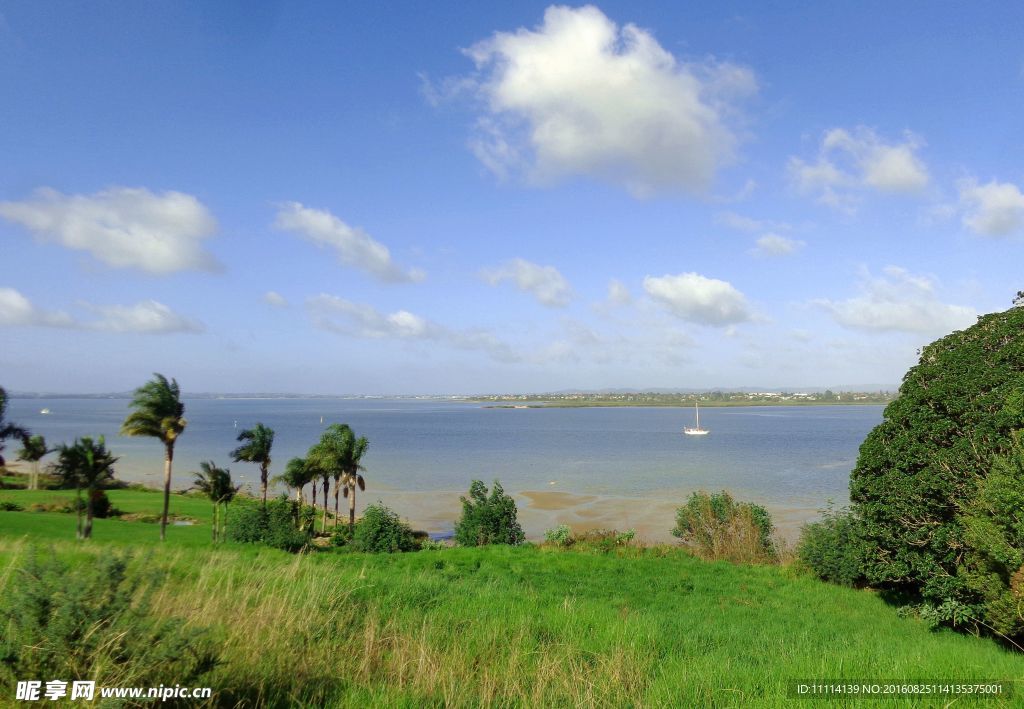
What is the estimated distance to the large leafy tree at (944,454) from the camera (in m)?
11.7

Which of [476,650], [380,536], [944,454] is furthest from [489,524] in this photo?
[476,650]

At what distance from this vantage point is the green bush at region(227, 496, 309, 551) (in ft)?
97.2

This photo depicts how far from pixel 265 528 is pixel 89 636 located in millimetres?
28420

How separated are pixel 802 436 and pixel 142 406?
110m

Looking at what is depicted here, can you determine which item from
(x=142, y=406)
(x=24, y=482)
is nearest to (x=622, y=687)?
(x=142, y=406)

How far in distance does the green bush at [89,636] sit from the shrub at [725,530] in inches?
1023

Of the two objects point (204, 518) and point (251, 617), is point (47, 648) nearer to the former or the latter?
point (251, 617)

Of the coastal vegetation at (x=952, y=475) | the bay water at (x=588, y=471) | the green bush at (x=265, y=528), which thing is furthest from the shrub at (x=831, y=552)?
the green bush at (x=265, y=528)

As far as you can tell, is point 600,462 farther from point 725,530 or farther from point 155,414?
point 155,414

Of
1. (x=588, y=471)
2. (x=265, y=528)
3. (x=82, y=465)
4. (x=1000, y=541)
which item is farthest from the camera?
(x=588, y=471)

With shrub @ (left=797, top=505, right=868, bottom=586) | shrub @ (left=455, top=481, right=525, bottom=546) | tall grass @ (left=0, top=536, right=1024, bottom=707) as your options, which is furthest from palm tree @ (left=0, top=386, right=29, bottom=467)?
shrub @ (left=797, top=505, right=868, bottom=586)

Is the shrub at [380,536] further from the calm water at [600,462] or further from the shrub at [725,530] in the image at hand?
the calm water at [600,462]

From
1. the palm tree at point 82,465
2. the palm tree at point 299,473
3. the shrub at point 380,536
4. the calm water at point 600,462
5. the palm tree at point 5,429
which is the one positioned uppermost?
the palm tree at point 5,429

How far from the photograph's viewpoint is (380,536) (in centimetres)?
2861
